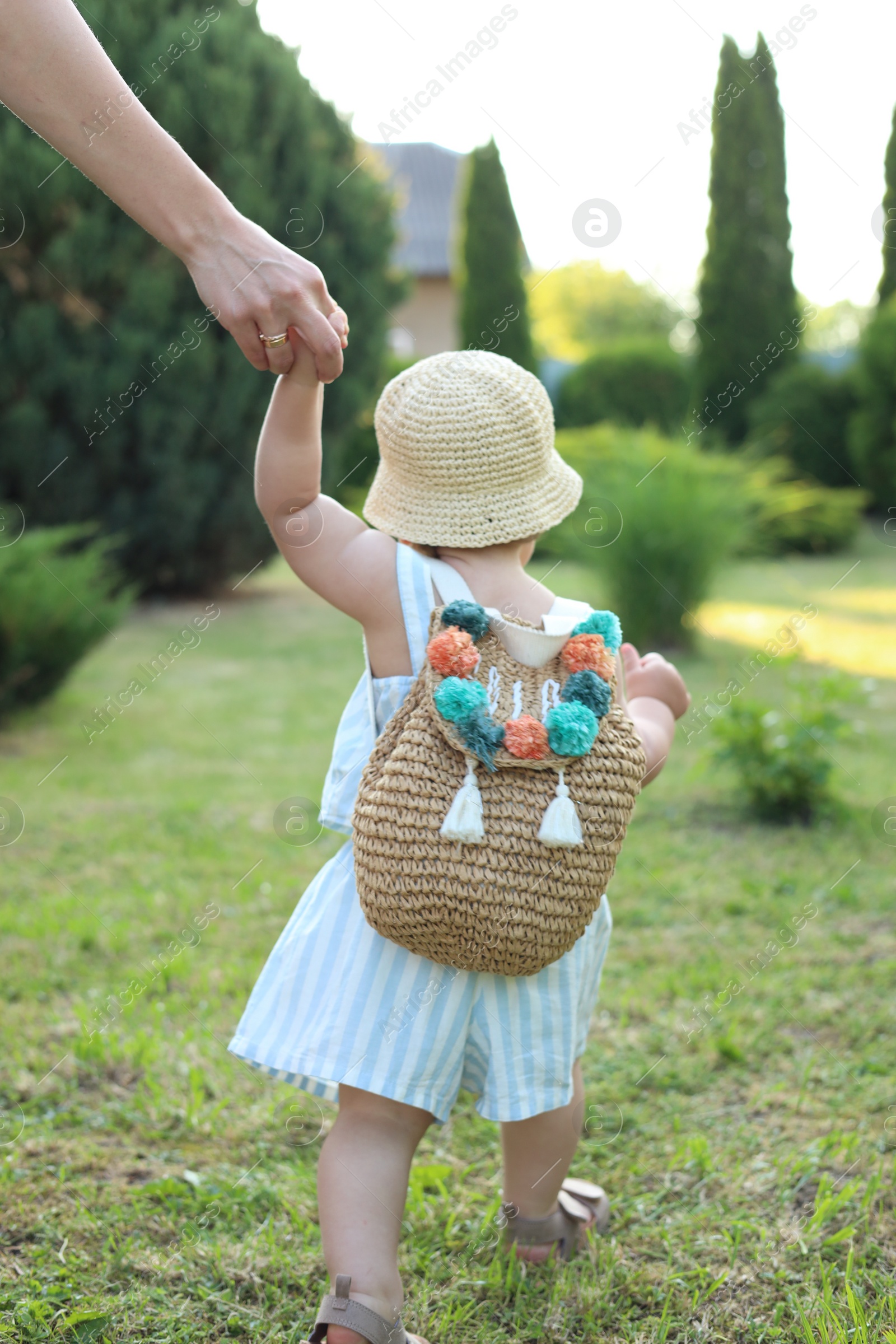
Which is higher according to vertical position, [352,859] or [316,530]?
[316,530]

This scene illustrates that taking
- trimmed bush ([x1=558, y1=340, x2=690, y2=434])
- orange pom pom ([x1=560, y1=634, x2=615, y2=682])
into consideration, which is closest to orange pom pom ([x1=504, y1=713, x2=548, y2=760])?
orange pom pom ([x1=560, y1=634, x2=615, y2=682])

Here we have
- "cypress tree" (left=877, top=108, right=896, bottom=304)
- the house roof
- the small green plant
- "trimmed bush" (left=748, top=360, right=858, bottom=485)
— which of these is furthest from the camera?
the house roof

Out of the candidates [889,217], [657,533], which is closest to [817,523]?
[657,533]

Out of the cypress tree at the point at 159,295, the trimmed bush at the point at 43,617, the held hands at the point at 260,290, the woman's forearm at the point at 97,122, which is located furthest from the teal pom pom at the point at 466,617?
the cypress tree at the point at 159,295

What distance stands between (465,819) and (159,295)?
24.2 ft

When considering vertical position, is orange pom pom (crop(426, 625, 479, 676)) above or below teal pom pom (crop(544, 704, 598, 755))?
above

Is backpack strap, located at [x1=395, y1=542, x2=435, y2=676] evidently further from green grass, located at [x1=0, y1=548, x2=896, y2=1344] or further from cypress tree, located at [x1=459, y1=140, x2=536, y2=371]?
cypress tree, located at [x1=459, y1=140, x2=536, y2=371]

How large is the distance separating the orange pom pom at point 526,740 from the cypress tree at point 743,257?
13649 millimetres

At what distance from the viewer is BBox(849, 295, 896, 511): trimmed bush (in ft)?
41.8

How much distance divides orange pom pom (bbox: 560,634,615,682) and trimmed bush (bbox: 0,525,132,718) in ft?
13.4

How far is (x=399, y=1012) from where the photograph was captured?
5.15 ft

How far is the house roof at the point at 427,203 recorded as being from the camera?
2442 cm

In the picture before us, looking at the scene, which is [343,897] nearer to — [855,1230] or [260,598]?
[855,1230]

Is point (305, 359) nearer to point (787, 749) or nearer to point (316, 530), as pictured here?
point (316, 530)
